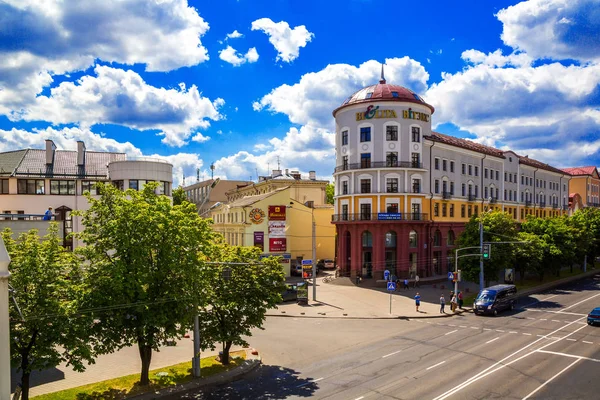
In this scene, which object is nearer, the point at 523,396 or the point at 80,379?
the point at 523,396

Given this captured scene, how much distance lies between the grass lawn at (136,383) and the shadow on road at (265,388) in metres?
1.64

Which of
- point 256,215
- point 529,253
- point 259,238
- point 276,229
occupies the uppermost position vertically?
point 256,215

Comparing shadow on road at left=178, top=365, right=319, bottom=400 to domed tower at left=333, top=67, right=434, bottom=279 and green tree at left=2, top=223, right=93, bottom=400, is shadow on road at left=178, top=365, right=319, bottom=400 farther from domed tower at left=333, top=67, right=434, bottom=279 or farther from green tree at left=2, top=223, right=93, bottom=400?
domed tower at left=333, top=67, right=434, bottom=279

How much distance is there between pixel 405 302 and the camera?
46.5 m

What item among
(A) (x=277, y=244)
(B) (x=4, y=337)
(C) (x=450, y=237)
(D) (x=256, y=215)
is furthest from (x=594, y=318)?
(B) (x=4, y=337)

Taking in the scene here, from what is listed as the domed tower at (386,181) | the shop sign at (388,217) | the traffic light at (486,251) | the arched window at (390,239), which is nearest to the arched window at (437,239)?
the domed tower at (386,181)

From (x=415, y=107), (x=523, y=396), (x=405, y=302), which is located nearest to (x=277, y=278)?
(x=523, y=396)

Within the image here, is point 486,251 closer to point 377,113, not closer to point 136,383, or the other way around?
point 377,113

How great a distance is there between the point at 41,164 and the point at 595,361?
162 ft

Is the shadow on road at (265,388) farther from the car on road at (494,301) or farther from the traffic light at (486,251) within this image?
the traffic light at (486,251)

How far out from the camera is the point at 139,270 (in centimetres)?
1927

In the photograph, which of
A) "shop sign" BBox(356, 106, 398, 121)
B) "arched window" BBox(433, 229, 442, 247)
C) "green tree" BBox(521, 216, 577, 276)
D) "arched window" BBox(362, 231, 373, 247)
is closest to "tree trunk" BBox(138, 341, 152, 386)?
"arched window" BBox(362, 231, 373, 247)

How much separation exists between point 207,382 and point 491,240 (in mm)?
38224

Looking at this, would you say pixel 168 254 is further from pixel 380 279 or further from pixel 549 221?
pixel 549 221
